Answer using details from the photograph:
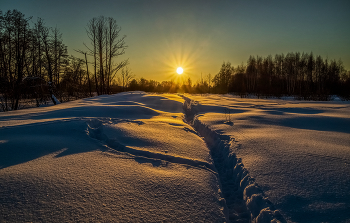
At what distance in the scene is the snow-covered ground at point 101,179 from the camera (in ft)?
4.87

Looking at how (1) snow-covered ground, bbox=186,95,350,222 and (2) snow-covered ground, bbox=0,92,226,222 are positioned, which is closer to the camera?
(2) snow-covered ground, bbox=0,92,226,222

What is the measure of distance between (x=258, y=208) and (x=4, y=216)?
2.40m

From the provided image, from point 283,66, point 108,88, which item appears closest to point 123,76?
point 108,88

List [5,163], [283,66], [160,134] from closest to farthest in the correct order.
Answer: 1. [5,163]
2. [160,134]
3. [283,66]

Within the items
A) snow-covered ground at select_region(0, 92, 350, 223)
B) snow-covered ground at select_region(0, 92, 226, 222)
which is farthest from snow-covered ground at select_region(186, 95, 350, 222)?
snow-covered ground at select_region(0, 92, 226, 222)

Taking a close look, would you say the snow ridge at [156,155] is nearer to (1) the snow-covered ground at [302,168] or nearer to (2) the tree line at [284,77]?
(1) the snow-covered ground at [302,168]

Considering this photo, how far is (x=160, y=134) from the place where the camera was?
13.1ft

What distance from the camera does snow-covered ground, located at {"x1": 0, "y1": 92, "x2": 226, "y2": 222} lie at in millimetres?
1484

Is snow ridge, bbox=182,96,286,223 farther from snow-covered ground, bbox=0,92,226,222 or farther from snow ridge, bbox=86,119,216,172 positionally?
snow ridge, bbox=86,119,216,172

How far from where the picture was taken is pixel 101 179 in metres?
1.96

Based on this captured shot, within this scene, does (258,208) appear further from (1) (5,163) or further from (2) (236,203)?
(1) (5,163)

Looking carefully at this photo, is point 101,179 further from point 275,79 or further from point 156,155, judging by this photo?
point 275,79

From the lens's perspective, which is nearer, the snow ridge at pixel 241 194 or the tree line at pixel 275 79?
the snow ridge at pixel 241 194

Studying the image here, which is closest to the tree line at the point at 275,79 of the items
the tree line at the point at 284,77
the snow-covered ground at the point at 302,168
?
the tree line at the point at 284,77
